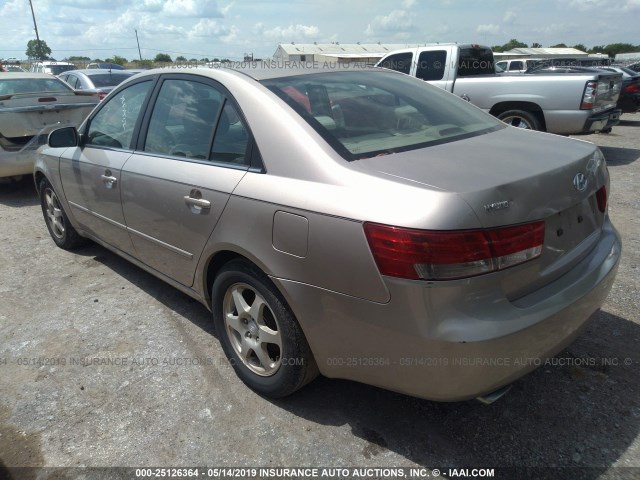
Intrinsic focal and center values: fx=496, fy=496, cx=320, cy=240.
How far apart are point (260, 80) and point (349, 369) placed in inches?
61.7

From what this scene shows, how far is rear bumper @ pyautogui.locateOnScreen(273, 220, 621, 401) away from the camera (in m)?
1.81

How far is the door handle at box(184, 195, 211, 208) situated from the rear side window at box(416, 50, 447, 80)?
289 inches

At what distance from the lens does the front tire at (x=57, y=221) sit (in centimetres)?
469

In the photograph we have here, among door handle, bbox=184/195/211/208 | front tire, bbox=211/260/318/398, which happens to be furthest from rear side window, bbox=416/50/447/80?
front tire, bbox=211/260/318/398

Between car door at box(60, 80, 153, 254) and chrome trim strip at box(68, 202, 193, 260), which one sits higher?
car door at box(60, 80, 153, 254)

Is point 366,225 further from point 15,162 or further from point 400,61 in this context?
point 400,61

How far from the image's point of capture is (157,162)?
3.02 metres

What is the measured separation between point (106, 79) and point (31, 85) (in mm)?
2925

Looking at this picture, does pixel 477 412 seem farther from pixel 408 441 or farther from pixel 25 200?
pixel 25 200

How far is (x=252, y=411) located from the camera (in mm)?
2582

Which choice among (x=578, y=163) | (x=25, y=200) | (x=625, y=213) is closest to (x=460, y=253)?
(x=578, y=163)

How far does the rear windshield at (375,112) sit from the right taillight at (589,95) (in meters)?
5.63

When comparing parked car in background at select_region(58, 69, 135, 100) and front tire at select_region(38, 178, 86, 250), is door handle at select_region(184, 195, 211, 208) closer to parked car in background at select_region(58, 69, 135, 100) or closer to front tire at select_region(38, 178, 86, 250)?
front tire at select_region(38, 178, 86, 250)

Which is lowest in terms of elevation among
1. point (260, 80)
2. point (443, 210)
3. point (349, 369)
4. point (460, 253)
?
point (349, 369)
